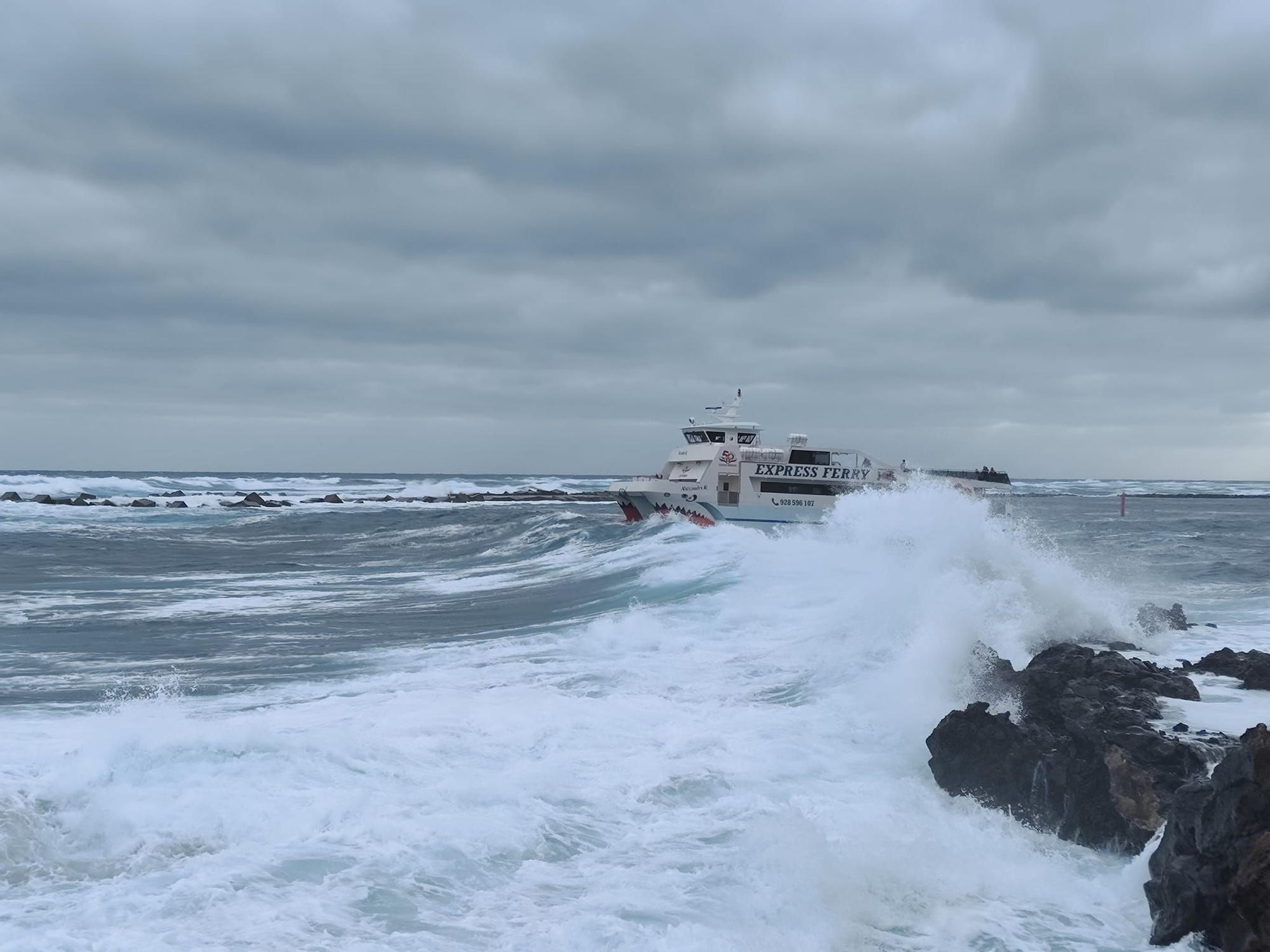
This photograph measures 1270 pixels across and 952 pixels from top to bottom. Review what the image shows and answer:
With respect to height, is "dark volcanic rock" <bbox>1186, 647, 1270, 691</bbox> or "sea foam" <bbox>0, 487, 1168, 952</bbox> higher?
"dark volcanic rock" <bbox>1186, 647, 1270, 691</bbox>

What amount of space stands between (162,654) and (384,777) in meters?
8.55

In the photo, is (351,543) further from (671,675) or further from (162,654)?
(671,675)

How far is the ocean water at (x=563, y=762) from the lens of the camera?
7098 mm

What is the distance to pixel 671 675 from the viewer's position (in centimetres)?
1443

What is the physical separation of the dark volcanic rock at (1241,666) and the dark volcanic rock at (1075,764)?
1.96m

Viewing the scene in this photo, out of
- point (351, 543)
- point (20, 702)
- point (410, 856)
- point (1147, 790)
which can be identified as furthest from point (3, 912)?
point (351, 543)

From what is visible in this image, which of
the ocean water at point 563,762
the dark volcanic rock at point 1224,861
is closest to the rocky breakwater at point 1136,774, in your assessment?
the dark volcanic rock at point 1224,861

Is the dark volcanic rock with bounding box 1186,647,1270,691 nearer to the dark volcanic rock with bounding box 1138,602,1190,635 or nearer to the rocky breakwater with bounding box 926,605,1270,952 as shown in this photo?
the rocky breakwater with bounding box 926,605,1270,952

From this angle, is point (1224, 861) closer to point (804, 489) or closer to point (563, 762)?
point (563, 762)

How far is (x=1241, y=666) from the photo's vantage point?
12953 millimetres

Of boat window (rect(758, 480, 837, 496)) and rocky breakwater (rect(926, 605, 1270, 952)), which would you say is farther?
boat window (rect(758, 480, 837, 496))

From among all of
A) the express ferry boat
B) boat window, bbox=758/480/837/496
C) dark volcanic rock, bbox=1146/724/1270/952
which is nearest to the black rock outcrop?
the express ferry boat

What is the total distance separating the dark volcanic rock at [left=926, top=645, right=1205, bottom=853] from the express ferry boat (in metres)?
30.0

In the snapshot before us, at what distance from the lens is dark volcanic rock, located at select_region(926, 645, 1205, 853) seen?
8.52 meters
